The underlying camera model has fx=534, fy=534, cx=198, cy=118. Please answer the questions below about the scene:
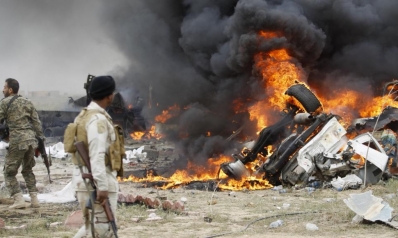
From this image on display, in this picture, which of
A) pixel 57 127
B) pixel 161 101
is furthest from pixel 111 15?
pixel 57 127

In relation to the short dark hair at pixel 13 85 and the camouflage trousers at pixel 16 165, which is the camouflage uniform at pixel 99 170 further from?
the short dark hair at pixel 13 85

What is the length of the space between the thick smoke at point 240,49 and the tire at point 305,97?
7.80 ft

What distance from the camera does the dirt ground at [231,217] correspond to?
6.49 meters

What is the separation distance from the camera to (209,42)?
1582cm

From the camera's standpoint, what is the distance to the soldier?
4070mm

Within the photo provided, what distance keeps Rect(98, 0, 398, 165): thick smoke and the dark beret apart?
984 centimetres

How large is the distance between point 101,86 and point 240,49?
33.7 ft

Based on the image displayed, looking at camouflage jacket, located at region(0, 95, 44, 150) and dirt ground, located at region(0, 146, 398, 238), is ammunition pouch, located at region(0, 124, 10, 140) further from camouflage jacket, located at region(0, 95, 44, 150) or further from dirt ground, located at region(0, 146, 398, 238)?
dirt ground, located at region(0, 146, 398, 238)

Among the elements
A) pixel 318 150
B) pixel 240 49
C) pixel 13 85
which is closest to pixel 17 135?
pixel 13 85

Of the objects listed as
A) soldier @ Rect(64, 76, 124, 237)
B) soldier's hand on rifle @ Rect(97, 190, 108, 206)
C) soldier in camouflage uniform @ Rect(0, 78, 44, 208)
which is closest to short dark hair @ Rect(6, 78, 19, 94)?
soldier in camouflage uniform @ Rect(0, 78, 44, 208)

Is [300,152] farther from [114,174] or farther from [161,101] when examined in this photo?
[161,101]

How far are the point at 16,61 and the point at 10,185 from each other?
34.6 metres

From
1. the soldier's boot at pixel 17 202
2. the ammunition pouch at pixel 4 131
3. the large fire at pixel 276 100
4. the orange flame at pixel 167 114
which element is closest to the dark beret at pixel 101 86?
the ammunition pouch at pixel 4 131

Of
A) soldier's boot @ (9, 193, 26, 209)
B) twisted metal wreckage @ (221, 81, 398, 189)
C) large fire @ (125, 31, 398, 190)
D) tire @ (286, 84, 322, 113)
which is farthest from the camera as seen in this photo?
large fire @ (125, 31, 398, 190)
